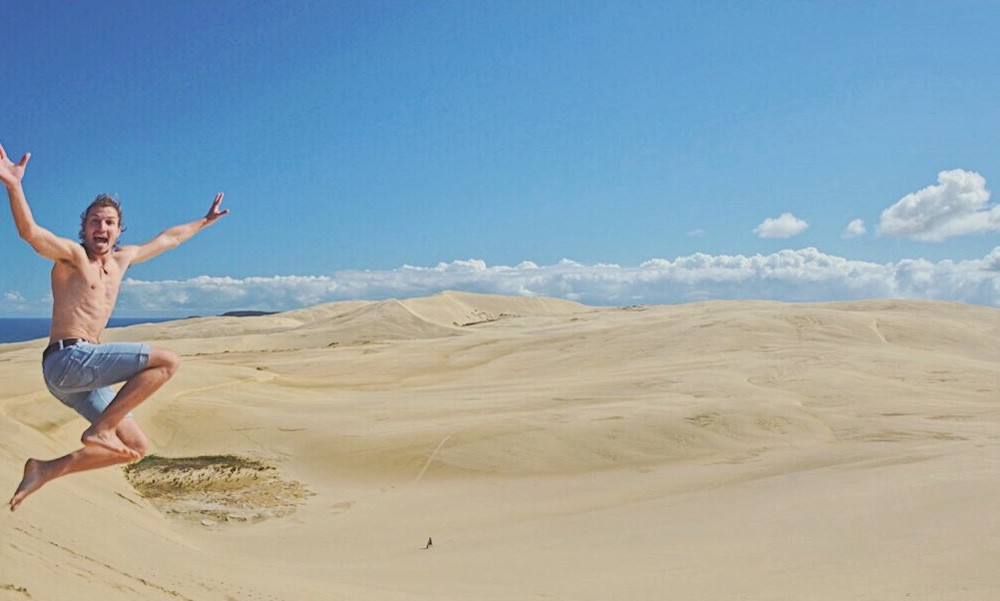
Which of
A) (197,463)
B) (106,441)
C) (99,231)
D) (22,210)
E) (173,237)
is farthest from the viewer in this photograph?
(197,463)

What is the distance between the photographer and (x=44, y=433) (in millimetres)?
10492

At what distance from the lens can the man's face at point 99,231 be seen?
12.1 feet

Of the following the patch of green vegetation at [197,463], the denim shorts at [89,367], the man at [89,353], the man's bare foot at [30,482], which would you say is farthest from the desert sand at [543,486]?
the denim shorts at [89,367]

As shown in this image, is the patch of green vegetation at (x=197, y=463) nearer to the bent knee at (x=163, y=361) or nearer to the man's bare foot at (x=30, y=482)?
the man's bare foot at (x=30, y=482)

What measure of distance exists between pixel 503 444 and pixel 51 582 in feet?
28.5

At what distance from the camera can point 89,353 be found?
341cm

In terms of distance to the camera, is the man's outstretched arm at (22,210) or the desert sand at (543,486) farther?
the desert sand at (543,486)

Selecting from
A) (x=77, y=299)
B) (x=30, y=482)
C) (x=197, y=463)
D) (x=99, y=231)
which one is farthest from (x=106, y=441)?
(x=197, y=463)

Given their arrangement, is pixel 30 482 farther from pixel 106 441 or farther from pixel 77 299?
pixel 77 299

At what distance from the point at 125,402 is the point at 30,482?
63 centimetres

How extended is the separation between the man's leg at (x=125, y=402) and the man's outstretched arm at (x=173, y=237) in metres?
0.74

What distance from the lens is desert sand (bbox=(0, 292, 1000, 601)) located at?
17.5 feet

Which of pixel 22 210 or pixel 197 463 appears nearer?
pixel 22 210

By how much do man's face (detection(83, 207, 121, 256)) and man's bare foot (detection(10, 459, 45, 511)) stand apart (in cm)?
108
